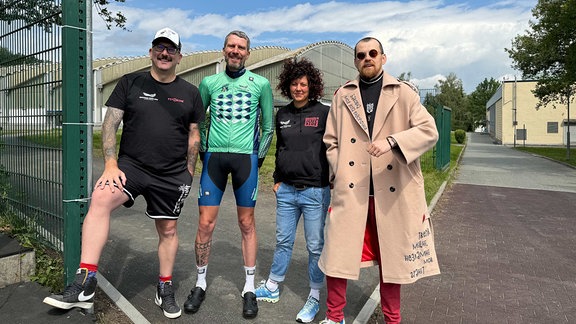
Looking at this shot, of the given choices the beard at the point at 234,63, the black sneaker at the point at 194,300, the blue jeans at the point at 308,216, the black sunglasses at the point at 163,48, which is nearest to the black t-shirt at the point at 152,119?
the black sunglasses at the point at 163,48

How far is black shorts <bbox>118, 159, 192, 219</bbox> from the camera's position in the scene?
10.6ft

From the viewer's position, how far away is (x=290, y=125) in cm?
370

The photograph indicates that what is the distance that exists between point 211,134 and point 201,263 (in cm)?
106

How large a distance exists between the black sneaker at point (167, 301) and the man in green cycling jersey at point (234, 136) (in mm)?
125

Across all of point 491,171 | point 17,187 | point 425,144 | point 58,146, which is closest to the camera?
point 425,144

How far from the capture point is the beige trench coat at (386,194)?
122 inches

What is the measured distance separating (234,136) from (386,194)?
4.08 feet

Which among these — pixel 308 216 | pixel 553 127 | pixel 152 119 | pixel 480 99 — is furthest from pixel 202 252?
pixel 480 99

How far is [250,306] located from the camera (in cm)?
376

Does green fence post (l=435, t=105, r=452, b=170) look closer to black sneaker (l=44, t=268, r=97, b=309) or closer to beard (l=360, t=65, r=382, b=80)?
beard (l=360, t=65, r=382, b=80)

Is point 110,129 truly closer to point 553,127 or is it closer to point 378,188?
point 378,188

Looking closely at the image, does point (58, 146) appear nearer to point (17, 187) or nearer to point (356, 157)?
point (17, 187)

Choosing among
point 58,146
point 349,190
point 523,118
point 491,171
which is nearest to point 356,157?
point 349,190

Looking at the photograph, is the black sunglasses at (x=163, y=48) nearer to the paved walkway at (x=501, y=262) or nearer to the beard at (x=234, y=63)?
the beard at (x=234, y=63)
